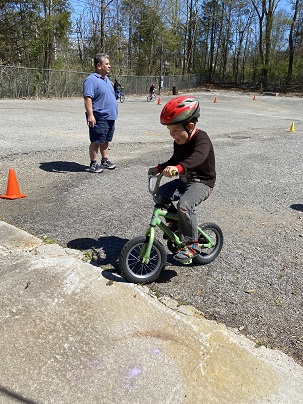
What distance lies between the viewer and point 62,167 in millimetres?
7492

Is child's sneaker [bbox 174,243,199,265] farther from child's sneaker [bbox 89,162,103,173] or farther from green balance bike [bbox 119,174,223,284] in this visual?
child's sneaker [bbox 89,162,103,173]

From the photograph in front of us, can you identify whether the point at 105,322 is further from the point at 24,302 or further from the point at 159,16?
the point at 159,16

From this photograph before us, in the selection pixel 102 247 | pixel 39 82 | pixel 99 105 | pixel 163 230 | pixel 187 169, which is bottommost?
pixel 102 247

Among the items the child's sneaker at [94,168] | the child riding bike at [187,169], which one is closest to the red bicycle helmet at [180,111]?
the child riding bike at [187,169]

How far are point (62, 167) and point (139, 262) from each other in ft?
14.6

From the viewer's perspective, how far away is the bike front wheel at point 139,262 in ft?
11.1

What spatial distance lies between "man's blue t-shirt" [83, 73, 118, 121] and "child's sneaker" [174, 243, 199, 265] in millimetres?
4085

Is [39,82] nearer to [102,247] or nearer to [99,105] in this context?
[99,105]

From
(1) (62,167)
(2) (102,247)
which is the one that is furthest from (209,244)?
(1) (62,167)

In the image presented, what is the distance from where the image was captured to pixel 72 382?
2369 millimetres

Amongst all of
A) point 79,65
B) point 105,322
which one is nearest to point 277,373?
point 105,322

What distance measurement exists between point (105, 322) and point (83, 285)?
54 cm

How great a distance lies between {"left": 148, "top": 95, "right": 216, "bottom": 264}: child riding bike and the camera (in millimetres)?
3271

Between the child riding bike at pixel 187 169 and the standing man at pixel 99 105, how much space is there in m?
3.58
